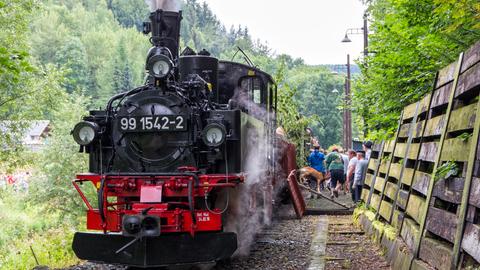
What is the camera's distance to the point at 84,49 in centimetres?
12069

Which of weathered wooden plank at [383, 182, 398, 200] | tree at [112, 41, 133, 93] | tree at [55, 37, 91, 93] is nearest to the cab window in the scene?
weathered wooden plank at [383, 182, 398, 200]

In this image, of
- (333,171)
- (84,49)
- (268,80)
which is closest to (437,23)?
(268,80)

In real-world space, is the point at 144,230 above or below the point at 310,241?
above

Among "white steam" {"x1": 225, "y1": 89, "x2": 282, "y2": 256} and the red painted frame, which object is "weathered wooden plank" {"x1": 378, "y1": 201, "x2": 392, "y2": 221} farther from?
the red painted frame

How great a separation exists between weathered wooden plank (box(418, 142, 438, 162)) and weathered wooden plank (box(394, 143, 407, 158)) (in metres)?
1.23

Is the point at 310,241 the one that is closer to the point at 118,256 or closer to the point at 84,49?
the point at 118,256

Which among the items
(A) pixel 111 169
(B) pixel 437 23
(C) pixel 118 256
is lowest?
(C) pixel 118 256

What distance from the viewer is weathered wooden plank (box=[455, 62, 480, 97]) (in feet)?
13.9

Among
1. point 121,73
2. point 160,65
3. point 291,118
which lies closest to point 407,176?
point 160,65

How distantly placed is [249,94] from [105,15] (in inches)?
6264

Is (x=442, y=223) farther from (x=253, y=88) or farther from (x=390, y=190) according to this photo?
(x=253, y=88)

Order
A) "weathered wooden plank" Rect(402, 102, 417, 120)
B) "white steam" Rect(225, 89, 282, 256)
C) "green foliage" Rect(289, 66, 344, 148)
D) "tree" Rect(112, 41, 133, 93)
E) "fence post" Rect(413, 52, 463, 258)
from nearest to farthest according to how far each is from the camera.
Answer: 1. "fence post" Rect(413, 52, 463, 258)
2. "white steam" Rect(225, 89, 282, 256)
3. "weathered wooden plank" Rect(402, 102, 417, 120)
4. "green foliage" Rect(289, 66, 344, 148)
5. "tree" Rect(112, 41, 133, 93)

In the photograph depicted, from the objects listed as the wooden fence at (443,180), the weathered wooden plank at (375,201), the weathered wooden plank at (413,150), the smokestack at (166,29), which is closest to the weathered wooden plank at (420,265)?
the wooden fence at (443,180)

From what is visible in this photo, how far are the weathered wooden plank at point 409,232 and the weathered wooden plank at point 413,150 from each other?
74 cm
